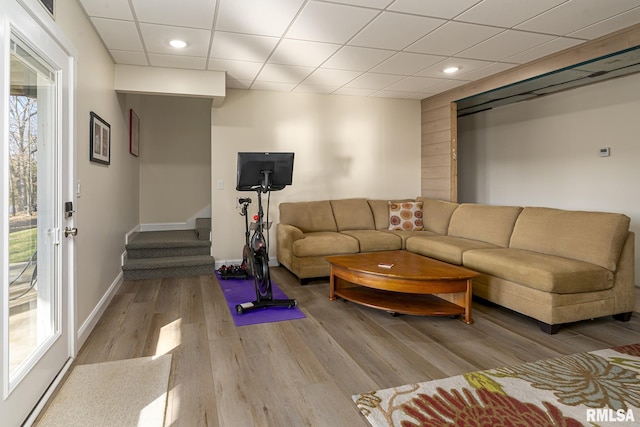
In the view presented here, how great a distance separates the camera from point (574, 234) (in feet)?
10.8

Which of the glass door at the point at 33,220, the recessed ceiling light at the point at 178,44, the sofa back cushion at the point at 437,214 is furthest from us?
the sofa back cushion at the point at 437,214

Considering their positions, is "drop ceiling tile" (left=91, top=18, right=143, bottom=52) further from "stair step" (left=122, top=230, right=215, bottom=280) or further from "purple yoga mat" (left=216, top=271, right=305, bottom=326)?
"purple yoga mat" (left=216, top=271, right=305, bottom=326)

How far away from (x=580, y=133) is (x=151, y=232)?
19.9 ft

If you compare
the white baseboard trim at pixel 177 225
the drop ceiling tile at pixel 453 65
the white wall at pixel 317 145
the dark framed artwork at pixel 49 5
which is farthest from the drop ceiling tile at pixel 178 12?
the white baseboard trim at pixel 177 225

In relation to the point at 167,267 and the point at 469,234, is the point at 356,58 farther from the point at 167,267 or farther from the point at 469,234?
the point at 167,267

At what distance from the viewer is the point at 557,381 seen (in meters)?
2.17

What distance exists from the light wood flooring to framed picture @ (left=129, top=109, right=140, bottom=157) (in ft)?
Result: 7.60

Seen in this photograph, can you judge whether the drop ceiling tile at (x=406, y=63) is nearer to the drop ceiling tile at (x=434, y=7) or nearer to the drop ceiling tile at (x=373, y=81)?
the drop ceiling tile at (x=373, y=81)

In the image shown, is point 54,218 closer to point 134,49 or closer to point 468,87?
point 134,49

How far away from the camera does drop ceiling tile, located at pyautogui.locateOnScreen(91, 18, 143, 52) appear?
9.91ft

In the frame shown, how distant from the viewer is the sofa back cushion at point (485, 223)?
4.04 m

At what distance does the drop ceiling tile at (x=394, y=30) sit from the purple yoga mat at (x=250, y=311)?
250cm

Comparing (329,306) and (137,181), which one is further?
(137,181)

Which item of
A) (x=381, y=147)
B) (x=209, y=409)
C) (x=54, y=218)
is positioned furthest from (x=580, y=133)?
(x=54, y=218)
